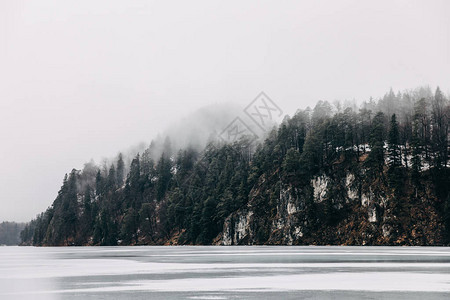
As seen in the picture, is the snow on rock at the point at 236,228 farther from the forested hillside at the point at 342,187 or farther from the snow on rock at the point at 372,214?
the snow on rock at the point at 372,214

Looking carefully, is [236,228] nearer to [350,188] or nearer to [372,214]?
[350,188]

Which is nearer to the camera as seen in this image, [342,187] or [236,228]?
[342,187]

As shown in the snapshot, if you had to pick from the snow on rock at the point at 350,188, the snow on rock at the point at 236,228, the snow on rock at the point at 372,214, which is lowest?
the snow on rock at the point at 236,228

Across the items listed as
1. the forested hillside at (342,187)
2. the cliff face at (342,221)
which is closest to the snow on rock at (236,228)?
the cliff face at (342,221)

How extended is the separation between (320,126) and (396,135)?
34.8m

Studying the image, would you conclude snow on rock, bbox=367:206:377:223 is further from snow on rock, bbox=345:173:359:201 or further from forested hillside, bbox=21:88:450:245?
snow on rock, bbox=345:173:359:201

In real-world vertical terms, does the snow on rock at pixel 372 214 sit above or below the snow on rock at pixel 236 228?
above

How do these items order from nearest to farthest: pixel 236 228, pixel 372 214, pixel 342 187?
1. pixel 372 214
2. pixel 342 187
3. pixel 236 228

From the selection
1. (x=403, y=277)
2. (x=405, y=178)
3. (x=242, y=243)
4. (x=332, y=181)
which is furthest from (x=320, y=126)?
(x=403, y=277)

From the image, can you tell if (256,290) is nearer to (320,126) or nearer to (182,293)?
(182,293)

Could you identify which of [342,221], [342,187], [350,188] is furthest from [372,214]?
[342,187]

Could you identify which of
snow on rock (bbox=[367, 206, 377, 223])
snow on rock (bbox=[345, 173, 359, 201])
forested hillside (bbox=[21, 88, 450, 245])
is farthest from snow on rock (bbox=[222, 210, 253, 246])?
snow on rock (bbox=[367, 206, 377, 223])

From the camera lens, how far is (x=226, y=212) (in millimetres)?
163250

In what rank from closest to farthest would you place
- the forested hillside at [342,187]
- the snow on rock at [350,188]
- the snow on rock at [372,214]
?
the forested hillside at [342,187], the snow on rock at [372,214], the snow on rock at [350,188]
